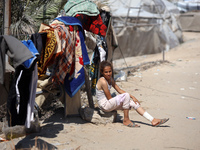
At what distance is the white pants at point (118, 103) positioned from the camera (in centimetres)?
415

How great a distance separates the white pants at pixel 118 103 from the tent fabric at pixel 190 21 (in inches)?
620

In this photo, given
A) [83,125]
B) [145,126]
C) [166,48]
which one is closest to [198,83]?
[145,126]

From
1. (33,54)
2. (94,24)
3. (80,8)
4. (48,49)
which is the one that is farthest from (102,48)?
(33,54)

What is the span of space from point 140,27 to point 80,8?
29.8 feet

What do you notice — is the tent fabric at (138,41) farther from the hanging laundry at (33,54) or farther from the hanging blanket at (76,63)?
the hanging laundry at (33,54)

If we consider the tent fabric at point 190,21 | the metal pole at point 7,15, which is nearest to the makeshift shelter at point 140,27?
the tent fabric at point 190,21

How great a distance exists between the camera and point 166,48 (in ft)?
45.7

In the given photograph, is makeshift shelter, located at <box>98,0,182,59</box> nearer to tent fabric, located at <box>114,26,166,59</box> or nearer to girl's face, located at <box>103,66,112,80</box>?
tent fabric, located at <box>114,26,166,59</box>

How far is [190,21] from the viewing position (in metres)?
18.6

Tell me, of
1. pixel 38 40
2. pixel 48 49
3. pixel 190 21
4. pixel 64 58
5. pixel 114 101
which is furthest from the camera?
pixel 190 21

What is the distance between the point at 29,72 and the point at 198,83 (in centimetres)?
513

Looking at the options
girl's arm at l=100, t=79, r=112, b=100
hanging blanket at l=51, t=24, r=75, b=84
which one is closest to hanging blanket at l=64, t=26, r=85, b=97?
hanging blanket at l=51, t=24, r=75, b=84

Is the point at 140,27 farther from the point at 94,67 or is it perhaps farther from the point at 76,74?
the point at 76,74

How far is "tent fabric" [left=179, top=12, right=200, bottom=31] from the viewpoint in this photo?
1828 cm
